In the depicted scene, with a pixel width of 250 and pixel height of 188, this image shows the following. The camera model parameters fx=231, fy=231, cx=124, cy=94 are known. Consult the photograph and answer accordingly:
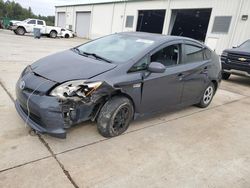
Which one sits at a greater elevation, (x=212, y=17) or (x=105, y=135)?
(x=212, y=17)

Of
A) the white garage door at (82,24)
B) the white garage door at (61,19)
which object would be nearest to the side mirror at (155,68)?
the white garage door at (82,24)

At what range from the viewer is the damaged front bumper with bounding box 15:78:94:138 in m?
2.66

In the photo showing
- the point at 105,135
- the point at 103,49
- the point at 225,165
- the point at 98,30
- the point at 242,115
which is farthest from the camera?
the point at 98,30

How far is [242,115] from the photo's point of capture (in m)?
Result: 4.86

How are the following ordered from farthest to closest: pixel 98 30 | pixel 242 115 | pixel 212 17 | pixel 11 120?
pixel 98 30, pixel 212 17, pixel 242 115, pixel 11 120

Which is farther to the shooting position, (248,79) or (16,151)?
(248,79)

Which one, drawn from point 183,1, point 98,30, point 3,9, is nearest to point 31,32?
point 98,30

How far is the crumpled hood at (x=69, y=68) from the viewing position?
2.88 m

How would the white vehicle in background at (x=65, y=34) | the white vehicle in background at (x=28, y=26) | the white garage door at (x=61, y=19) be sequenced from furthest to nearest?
the white garage door at (x=61, y=19), the white vehicle in background at (x=65, y=34), the white vehicle in background at (x=28, y=26)

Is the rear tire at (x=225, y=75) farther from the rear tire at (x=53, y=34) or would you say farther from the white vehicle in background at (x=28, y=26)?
the rear tire at (x=53, y=34)

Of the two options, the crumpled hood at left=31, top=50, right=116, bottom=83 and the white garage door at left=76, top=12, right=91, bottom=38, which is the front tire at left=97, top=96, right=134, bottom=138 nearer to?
the crumpled hood at left=31, top=50, right=116, bottom=83

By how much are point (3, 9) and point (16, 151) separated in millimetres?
78662

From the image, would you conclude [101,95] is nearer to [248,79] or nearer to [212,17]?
[248,79]

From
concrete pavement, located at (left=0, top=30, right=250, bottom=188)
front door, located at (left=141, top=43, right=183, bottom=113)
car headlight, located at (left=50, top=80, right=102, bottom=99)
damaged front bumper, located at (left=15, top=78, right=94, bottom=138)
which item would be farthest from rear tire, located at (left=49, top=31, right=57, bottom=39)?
car headlight, located at (left=50, top=80, right=102, bottom=99)
